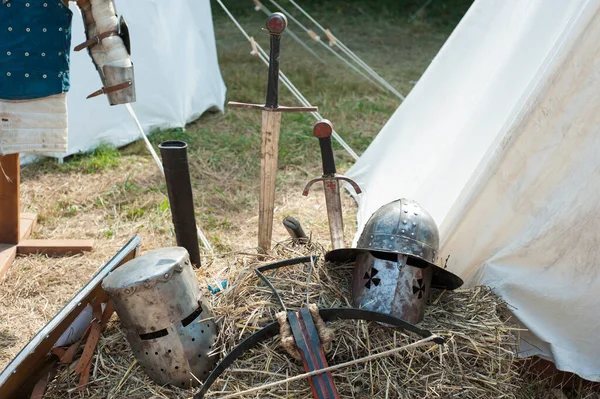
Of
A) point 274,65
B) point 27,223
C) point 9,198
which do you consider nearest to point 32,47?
point 9,198

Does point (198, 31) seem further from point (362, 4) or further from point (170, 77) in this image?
point (362, 4)

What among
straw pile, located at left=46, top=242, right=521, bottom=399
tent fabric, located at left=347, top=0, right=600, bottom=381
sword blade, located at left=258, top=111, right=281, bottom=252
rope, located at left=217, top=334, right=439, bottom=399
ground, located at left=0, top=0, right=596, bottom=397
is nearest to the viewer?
rope, located at left=217, top=334, right=439, bottom=399

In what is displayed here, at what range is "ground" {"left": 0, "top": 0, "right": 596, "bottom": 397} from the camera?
3520 millimetres

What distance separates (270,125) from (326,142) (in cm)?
26

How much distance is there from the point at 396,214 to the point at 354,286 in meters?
0.33

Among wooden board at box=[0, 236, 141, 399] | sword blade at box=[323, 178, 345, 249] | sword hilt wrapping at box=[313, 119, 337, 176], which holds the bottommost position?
wooden board at box=[0, 236, 141, 399]

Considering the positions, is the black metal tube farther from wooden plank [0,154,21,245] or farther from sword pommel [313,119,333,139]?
wooden plank [0,154,21,245]

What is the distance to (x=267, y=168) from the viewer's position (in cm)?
294

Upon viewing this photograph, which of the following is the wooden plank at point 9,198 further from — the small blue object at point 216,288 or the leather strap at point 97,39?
the small blue object at point 216,288

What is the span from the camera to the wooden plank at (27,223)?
155 inches

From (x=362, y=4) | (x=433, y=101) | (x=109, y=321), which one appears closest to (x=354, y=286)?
(x=109, y=321)

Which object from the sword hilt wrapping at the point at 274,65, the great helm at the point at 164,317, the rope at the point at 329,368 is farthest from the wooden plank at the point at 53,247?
the rope at the point at 329,368

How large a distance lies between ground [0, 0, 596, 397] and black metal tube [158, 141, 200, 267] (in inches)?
7.7

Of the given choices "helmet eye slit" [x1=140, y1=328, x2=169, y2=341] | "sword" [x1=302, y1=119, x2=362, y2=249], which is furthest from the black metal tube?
"helmet eye slit" [x1=140, y1=328, x2=169, y2=341]
